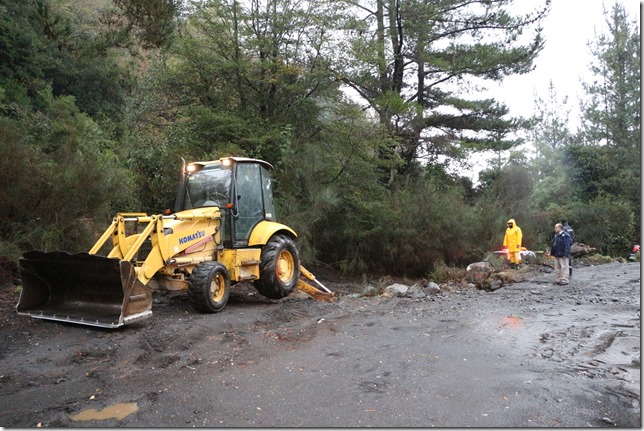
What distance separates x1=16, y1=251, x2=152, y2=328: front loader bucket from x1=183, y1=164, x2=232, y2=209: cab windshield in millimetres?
2330

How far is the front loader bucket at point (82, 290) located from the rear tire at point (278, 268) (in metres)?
2.45

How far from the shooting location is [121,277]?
578 centimetres

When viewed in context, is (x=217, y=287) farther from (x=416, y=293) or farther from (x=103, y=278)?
(x=416, y=293)

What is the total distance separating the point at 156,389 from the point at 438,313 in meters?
5.05

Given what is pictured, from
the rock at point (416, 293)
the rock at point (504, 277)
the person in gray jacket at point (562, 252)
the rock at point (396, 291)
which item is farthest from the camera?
the rock at point (504, 277)

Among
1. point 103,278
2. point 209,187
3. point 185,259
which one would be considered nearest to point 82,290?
point 103,278

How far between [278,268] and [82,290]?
3392mm

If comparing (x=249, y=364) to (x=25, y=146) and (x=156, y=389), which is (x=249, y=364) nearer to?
(x=156, y=389)

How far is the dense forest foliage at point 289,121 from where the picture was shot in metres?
9.69

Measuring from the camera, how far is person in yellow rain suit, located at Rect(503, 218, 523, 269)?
47.8 ft

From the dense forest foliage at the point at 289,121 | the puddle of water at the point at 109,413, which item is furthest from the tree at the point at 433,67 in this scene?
the puddle of water at the point at 109,413

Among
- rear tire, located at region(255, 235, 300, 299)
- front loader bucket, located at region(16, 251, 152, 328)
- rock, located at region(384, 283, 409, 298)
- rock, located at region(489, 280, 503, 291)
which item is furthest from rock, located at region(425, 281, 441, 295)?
front loader bucket, located at region(16, 251, 152, 328)

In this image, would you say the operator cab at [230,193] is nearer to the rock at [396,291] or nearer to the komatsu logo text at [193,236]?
the komatsu logo text at [193,236]

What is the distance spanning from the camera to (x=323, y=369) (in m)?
4.91
